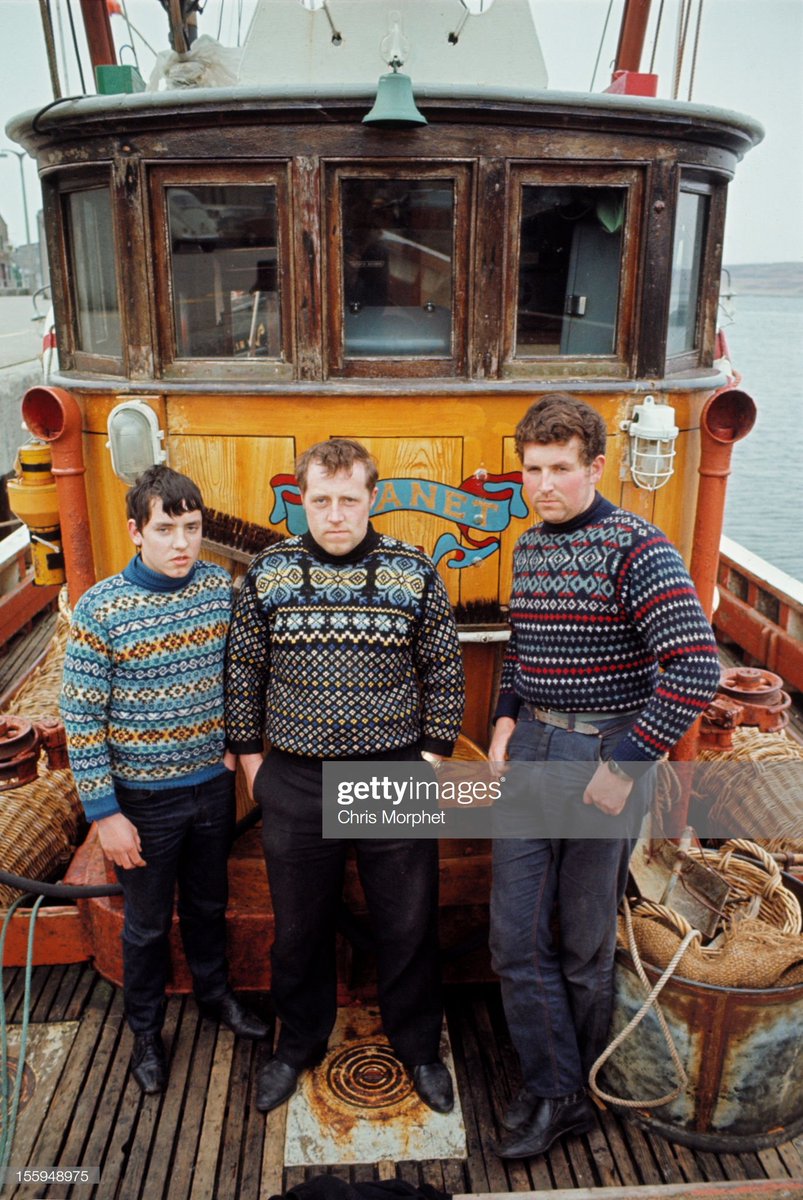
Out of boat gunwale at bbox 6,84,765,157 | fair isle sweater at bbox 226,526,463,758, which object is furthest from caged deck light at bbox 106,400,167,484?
boat gunwale at bbox 6,84,765,157

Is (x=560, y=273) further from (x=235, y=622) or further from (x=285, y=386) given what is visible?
(x=235, y=622)

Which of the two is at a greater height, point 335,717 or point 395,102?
point 395,102

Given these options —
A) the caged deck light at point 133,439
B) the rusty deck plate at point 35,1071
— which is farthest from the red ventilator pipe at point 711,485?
the rusty deck plate at point 35,1071

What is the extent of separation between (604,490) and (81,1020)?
308 cm

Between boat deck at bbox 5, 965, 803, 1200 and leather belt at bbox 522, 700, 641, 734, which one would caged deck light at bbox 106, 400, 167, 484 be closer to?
leather belt at bbox 522, 700, 641, 734

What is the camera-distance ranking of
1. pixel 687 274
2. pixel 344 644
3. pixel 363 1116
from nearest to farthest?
1. pixel 344 644
2. pixel 363 1116
3. pixel 687 274

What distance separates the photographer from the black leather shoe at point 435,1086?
11.5 feet

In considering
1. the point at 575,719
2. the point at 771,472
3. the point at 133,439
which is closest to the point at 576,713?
the point at 575,719

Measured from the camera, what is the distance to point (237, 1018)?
3836mm

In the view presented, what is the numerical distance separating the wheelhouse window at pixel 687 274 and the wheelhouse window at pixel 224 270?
1.65 m

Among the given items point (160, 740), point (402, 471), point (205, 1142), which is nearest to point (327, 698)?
point (160, 740)

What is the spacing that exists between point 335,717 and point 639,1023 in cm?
150

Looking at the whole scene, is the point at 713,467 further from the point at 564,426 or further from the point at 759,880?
the point at 759,880

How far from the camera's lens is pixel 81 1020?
4023 millimetres
